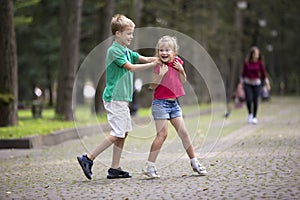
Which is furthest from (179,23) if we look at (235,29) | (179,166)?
(179,166)

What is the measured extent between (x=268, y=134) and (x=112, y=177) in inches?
282

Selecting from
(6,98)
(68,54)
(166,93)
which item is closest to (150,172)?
(166,93)

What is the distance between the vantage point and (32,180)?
9039 mm

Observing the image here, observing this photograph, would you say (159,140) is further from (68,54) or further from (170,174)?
(68,54)

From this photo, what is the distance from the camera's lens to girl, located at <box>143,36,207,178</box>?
8.62 m

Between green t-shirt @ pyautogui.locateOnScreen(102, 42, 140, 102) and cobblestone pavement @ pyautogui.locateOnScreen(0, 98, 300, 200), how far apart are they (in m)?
1.05

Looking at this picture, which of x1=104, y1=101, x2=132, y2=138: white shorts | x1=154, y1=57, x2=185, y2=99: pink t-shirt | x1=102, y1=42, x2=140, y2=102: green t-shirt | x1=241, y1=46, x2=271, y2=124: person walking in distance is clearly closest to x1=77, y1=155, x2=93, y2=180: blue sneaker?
x1=104, y1=101, x2=132, y2=138: white shorts

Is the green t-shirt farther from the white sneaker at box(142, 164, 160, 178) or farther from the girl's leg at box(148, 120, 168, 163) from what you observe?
the white sneaker at box(142, 164, 160, 178)

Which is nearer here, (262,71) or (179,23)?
(262,71)

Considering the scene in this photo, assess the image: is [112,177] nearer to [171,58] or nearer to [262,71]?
[171,58]

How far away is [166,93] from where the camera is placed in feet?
28.9

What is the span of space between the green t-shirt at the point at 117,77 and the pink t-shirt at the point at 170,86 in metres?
0.37

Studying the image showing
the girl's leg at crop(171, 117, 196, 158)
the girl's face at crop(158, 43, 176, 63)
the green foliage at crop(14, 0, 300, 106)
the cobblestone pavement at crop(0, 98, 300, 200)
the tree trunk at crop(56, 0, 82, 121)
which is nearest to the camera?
the cobblestone pavement at crop(0, 98, 300, 200)

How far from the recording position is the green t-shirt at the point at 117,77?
28.4 ft
